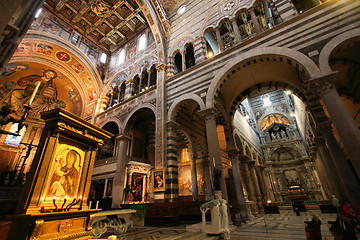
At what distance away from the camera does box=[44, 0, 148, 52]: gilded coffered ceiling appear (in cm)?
1416

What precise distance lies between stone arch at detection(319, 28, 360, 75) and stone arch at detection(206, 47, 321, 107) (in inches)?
8.1

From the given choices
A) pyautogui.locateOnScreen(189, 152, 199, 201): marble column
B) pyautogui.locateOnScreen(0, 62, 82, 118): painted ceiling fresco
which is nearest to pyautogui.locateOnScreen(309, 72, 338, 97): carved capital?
pyautogui.locateOnScreen(189, 152, 199, 201): marble column

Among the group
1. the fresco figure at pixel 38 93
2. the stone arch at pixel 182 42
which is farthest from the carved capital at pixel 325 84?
the fresco figure at pixel 38 93

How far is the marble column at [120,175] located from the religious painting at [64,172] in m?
7.42

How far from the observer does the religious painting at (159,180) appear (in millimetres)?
8594

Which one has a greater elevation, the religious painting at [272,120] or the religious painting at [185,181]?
the religious painting at [272,120]

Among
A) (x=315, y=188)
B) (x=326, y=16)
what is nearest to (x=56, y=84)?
(x=326, y=16)

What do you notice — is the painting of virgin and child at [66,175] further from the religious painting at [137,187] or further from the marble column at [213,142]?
the religious painting at [137,187]

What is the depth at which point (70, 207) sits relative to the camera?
11.3ft

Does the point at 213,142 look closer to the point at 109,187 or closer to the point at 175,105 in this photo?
the point at 175,105

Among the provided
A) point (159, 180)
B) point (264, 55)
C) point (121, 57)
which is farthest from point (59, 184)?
point (121, 57)

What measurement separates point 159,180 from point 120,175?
3811 millimetres

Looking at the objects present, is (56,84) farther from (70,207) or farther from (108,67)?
(70,207)

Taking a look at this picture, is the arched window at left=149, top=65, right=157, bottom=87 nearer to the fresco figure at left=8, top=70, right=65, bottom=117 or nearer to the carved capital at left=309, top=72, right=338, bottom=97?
the fresco figure at left=8, top=70, right=65, bottom=117
